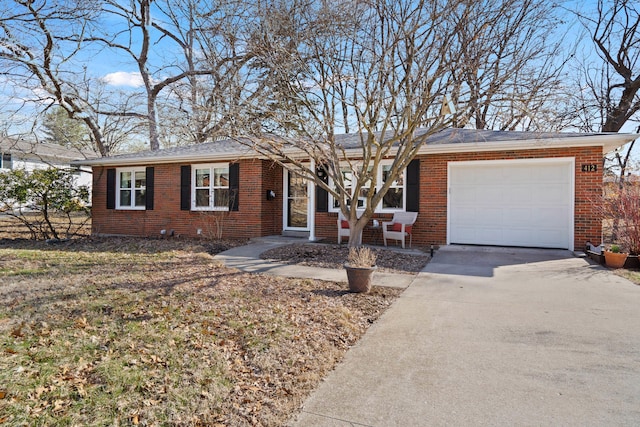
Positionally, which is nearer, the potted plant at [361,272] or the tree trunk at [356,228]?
the potted plant at [361,272]

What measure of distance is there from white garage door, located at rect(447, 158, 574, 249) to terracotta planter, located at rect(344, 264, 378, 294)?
17.1 ft

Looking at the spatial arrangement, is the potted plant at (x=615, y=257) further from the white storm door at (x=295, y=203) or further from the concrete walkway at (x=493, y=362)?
the white storm door at (x=295, y=203)

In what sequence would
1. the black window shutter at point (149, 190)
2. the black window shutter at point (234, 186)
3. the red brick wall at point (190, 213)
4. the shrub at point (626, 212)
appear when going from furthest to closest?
the black window shutter at point (149, 190), the black window shutter at point (234, 186), the red brick wall at point (190, 213), the shrub at point (626, 212)

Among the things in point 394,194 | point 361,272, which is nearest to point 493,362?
point 361,272

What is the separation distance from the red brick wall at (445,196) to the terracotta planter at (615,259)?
1.46m

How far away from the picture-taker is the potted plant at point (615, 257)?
7035 millimetres

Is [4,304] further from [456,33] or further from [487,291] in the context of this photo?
[456,33]

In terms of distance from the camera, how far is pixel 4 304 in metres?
4.33

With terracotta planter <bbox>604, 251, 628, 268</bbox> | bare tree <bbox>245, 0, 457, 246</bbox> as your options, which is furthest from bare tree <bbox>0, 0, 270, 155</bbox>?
terracotta planter <bbox>604, 251, 628, 268</bbox>

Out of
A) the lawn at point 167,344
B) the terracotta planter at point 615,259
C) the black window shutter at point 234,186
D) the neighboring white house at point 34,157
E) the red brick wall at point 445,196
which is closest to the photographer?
the lawn at point 167,344

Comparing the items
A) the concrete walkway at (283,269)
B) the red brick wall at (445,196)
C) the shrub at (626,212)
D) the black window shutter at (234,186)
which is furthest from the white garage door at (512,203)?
the black window shutter at (234,186)

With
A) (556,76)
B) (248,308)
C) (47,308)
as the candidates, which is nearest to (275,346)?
(248,308)

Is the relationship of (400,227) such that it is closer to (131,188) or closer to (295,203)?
(295,203)

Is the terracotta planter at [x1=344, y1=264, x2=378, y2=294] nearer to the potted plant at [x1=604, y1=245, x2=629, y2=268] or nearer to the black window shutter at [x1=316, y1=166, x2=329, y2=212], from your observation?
the potted plant at [x1=604, y1=245, x2=629, y2=268]
